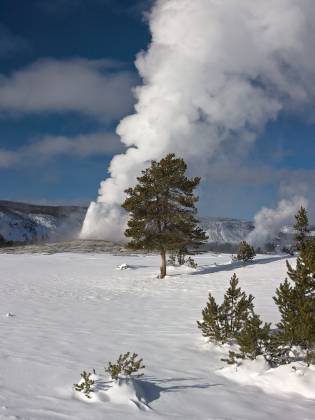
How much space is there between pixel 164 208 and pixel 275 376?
854 inches

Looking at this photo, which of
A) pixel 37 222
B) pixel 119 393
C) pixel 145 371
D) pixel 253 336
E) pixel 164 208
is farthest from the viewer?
pixel 37 222

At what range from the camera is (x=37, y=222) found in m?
128

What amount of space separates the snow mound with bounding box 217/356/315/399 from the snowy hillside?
4464 inches

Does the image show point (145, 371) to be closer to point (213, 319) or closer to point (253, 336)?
point (253, 336)

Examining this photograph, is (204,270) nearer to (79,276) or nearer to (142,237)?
(142,237)

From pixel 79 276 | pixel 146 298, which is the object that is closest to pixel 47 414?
pixel 146 298

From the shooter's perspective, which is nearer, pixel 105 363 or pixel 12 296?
pixel 105 363

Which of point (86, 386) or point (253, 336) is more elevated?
point (253, 336)

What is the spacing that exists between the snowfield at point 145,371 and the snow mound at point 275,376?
20 millimetres

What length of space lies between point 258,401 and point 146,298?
1411 centimetres

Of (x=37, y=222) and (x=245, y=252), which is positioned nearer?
(x=245, y=252)

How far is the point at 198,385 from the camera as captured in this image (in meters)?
8.36

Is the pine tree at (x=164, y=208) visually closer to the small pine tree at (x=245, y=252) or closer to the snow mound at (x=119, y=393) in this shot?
the small pine tree at (x=245, y=252)

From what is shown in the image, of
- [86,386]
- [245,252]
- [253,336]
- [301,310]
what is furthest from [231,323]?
[245,252]
